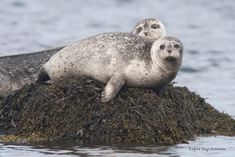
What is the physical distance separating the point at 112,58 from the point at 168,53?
740mm

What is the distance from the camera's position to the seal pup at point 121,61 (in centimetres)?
1142

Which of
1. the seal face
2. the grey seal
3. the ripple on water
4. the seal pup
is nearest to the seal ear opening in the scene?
the seal pup

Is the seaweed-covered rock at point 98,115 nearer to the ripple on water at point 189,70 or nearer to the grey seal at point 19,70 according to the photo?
the grey seal at point 19,70

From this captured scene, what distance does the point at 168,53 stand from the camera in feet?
36.9

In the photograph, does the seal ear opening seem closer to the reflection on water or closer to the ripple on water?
the reflection on water

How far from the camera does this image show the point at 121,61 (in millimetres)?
11641

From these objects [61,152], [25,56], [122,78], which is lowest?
[61,152]

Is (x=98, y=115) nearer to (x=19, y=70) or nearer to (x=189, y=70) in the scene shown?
(x=19, y=70)

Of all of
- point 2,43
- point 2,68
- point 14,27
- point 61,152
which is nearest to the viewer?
point 61,152

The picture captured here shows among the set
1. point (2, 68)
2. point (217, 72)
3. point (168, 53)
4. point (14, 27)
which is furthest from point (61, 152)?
point (14, 27)

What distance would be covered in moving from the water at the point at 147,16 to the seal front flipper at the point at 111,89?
0.63m

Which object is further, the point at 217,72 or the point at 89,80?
the point at 217,72

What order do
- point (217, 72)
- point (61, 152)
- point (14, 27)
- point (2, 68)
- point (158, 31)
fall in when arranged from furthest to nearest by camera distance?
point (14, 27)
point (217, 72)
point (2, 68)
point (158, 31)
point (61, 152)

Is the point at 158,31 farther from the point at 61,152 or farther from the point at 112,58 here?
the point at 61,152
